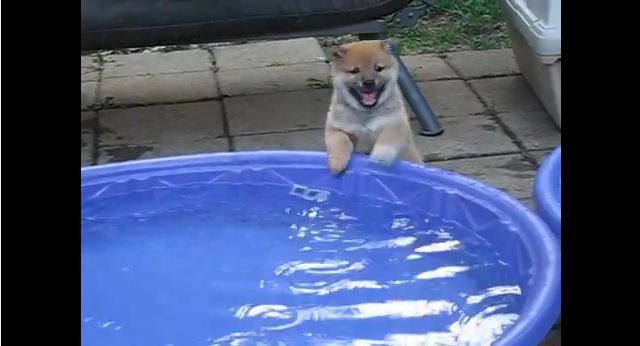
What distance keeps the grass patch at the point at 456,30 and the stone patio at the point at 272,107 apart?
18cm

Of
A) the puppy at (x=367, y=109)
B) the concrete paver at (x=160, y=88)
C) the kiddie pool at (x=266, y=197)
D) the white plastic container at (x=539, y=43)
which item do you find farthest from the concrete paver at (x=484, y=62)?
the kiddie pool at (x=266, y=197)

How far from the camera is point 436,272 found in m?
2.59

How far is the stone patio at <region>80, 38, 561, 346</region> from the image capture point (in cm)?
364

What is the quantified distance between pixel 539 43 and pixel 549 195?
48.0 inches

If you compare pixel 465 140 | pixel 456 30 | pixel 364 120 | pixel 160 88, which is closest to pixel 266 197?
pixel 364 120

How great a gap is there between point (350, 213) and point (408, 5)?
4.03ft

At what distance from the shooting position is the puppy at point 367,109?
9.73ft

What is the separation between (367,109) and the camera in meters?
3.03

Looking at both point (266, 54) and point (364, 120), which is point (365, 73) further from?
point (266, 54)

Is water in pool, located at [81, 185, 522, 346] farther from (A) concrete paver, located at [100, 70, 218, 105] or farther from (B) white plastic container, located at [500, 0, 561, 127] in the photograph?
(A) concrete paver, located at [100, 70, 218, 105]

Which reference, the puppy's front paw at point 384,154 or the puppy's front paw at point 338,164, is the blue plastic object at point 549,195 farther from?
the puppy's front paw at point 338,164

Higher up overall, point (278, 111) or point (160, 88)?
point (278, 111)
